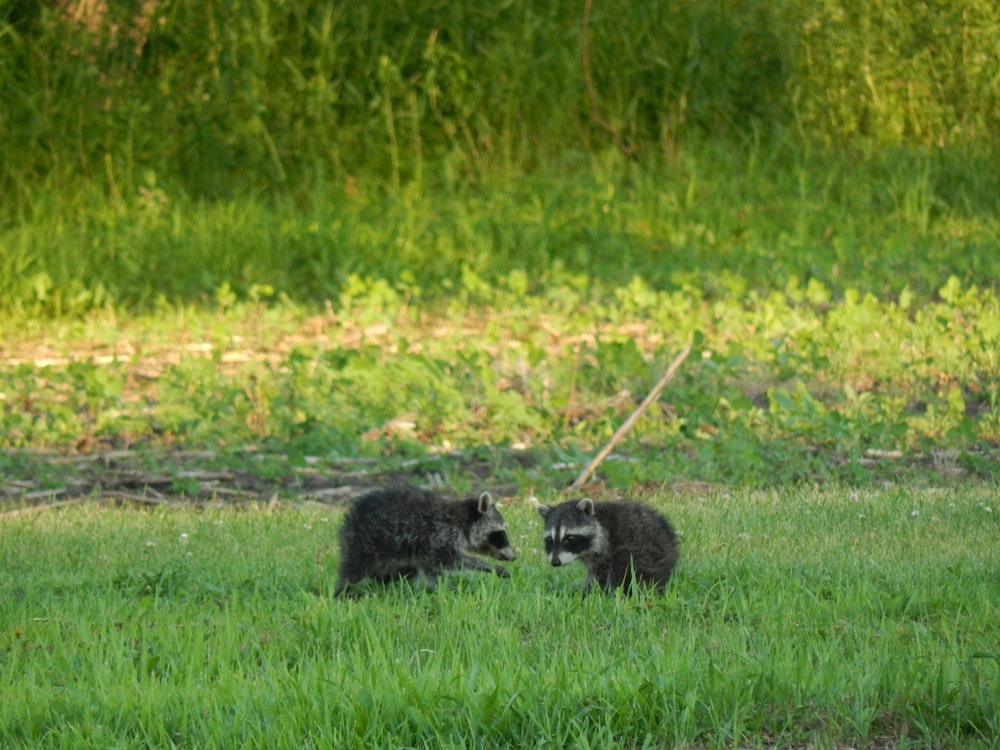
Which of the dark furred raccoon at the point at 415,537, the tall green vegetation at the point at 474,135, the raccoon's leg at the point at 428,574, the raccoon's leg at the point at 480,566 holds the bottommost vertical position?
the raccoon's leg at the point at 428,574

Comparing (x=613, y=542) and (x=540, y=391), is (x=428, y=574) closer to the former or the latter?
A: (x=613, y=542)

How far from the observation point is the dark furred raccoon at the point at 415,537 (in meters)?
6.46

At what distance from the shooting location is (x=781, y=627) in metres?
5.29

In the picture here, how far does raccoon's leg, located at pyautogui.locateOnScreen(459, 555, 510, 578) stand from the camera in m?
6.52

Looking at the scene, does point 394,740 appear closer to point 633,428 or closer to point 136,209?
point 633,428

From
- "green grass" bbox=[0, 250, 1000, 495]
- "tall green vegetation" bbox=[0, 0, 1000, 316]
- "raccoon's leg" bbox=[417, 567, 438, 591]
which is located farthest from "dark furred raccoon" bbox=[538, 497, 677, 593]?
"tall green vegetation" bbox=[0, 0, 1000, 316]

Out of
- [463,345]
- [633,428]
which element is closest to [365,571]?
[633,428]

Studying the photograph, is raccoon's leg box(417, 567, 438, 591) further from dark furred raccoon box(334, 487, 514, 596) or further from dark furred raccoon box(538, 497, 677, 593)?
dark furred raccoon box(538, 497, 677, 593)

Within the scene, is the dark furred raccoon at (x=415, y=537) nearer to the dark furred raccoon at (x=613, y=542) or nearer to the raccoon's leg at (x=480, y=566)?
the raccoon's leg at (x=480, y=566)

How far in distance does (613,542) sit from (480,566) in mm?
646

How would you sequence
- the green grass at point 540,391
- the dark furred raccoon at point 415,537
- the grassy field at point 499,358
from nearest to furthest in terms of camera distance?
the grassy field at point 499,358 → the dark furred raccoon at point 415,537 → the green grass at point 540,391

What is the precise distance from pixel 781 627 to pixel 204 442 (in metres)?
5.83

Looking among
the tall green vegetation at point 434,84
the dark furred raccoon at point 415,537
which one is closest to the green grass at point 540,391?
the dark furred raccoon at point 415,537

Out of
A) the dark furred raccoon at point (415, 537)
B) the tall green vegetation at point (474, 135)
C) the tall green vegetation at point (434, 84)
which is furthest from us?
the tall green vegetation at point (434, 84)
